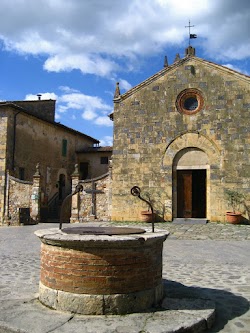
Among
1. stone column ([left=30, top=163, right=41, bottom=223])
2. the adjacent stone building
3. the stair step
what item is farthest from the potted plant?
the adjacent stone building

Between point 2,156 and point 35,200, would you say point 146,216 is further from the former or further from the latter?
point 2,156

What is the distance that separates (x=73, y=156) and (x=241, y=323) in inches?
921

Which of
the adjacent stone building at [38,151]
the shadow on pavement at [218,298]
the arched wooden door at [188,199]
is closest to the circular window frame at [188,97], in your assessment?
the arched wooden door at [188,199]

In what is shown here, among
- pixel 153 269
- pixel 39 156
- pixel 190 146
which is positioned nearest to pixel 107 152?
pixel 39 156

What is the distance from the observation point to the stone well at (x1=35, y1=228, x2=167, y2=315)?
4.39m

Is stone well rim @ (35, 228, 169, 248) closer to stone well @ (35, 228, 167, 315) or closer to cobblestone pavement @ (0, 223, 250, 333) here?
stone well @ (35, 228, 167, 315)

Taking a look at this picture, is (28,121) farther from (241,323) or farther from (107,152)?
(241,323)

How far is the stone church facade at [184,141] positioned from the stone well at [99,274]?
495 inches

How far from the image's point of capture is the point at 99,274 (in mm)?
4430

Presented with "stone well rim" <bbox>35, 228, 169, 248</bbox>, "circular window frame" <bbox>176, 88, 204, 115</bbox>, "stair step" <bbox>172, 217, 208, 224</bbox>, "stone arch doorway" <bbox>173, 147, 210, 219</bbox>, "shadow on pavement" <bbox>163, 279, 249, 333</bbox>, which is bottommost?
"shadow on pavement" <bbox>163, 279, 249, 333</bbox>

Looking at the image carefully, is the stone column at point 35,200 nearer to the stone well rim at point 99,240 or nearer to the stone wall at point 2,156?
→ the stone wall at point 2,156

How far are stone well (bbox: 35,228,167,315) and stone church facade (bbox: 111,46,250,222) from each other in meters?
12.6

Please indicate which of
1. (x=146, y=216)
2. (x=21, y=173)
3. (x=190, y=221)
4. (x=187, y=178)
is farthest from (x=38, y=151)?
(x=190, y=221)

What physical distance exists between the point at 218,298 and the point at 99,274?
7.34ft
